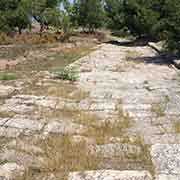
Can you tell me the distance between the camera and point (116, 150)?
4.38 m

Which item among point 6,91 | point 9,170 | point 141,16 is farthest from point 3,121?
point 141,16

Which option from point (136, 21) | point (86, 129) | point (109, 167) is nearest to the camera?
point (109, 167)

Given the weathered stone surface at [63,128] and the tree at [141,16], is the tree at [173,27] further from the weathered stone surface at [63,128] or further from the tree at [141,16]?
the tree at [141,16]

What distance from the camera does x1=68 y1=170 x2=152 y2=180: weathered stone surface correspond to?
367cm

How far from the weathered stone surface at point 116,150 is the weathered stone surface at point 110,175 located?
17.9 inches

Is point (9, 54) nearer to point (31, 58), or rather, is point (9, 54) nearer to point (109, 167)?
point (31, 58)

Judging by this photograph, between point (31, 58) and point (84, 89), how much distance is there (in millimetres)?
6774

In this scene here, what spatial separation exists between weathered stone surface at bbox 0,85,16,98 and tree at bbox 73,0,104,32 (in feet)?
76.3

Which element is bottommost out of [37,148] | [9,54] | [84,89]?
[9,54]

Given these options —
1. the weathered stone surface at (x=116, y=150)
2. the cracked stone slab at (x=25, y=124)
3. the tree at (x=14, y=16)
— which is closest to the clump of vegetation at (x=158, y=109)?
the weathered stone surface at (x=116, y=150)

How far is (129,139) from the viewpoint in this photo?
477cm

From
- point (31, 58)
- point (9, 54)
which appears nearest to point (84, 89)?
point (31, 58)

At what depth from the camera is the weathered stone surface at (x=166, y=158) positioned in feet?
12.6

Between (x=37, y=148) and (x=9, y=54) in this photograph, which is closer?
(x=37, y=148)
